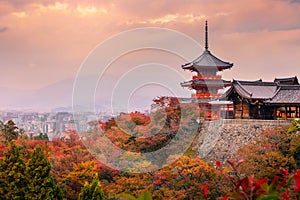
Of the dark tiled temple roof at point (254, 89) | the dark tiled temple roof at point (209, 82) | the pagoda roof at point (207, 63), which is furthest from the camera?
the pagoda roof at point (207, 63)

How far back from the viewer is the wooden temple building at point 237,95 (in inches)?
689

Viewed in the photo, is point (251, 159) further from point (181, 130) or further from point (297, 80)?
point (297, 80)

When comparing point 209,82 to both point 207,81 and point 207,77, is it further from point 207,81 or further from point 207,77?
point 207,77

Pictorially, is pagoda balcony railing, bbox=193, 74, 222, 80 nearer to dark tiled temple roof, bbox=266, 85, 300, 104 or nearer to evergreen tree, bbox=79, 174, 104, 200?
dark tiled temple roof, bbox=266, 85, 300, 104

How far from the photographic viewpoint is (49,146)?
1562 centimetres

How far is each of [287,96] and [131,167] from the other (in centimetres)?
849

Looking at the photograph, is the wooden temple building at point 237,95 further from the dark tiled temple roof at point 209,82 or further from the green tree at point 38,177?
the green tree at point 38,177

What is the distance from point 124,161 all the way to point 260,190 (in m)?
13.1

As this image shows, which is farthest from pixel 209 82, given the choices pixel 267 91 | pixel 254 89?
pixel 267 91

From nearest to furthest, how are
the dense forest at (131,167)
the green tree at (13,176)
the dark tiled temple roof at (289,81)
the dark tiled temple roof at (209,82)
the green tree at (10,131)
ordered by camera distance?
the green tree at (13,176), the dense forest at (131,167), the green tree at (10,131), the dark tiled temple roof at (289,81), the dark tiled temple roof at (209,82)

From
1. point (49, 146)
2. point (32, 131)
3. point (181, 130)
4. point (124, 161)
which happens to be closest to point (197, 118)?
point (181, 130)

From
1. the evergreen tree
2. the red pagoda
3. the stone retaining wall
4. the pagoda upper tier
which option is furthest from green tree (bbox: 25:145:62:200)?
the pagoda upper tier

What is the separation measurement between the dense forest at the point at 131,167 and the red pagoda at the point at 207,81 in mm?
4487

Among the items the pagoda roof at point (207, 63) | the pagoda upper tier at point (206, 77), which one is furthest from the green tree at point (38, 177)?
the pagoda roof at point (207, 63)
